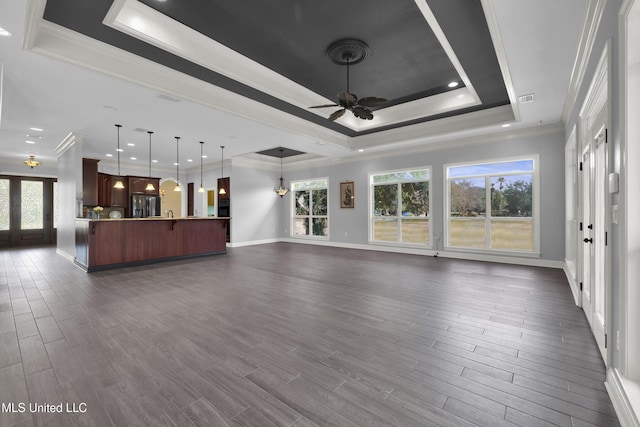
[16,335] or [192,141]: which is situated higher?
[192,141]

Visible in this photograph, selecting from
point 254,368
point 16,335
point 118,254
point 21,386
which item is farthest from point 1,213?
point 254,368

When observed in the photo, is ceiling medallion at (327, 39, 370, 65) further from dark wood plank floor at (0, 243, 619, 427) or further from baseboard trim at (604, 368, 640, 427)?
baseboard trim at (604, 368, 640, 427)

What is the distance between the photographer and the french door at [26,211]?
938cm

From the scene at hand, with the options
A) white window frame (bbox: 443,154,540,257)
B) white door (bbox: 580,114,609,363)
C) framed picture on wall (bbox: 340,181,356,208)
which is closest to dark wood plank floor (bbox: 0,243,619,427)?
white door (bbox: 580,114,609,363)

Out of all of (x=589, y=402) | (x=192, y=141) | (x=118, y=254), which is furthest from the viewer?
(x=192, y=141)

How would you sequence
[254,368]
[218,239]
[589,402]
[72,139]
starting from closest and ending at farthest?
[589,402], [254,368], [72,139], [218,239]

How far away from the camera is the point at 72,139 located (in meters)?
6.49

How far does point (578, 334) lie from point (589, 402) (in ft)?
4.12

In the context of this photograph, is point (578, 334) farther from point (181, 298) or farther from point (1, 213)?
point (1, 213)

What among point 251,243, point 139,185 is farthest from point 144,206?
point 251,243

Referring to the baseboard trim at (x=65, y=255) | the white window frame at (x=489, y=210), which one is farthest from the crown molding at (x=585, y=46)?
the baseboard trim at (x=65, y=255)

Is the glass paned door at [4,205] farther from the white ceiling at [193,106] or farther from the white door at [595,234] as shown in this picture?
the white door at [595,234]

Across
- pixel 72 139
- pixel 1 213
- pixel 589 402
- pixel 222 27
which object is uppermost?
pixel 222 27

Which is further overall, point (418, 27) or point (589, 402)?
point (418, 27)
